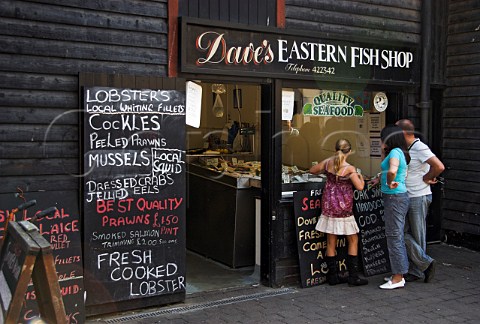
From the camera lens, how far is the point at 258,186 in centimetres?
757

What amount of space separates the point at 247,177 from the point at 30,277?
4.59 metres

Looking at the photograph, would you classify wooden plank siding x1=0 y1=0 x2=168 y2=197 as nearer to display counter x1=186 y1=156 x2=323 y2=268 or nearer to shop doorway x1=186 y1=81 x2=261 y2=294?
shop doorway x1=186 y1=81 x2=261 y2=294

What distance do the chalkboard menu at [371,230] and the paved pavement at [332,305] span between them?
0.21 m

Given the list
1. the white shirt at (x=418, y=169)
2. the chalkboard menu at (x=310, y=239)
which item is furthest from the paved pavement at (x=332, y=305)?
the white shirt at (x=418, y=169)

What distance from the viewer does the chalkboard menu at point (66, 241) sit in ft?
17.6

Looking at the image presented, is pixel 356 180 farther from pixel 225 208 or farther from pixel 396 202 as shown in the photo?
pixel 225 208

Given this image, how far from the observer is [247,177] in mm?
7727

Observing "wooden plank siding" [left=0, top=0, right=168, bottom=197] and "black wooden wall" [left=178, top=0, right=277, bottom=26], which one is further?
"black wooden wall" [left=178, top=0, right=277, bottom=26]

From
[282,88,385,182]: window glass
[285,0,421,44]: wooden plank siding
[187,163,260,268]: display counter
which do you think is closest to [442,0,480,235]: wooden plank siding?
[285,0,421,44]: wooden plank siding

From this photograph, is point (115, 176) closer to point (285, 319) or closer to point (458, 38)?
point (285, 319)

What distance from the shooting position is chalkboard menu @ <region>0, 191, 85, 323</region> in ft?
17.6

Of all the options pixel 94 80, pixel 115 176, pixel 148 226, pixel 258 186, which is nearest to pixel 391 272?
pixel 258 186

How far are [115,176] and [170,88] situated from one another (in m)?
1.01

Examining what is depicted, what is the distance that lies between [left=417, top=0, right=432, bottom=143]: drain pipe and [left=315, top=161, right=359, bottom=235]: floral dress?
6.26 feet
